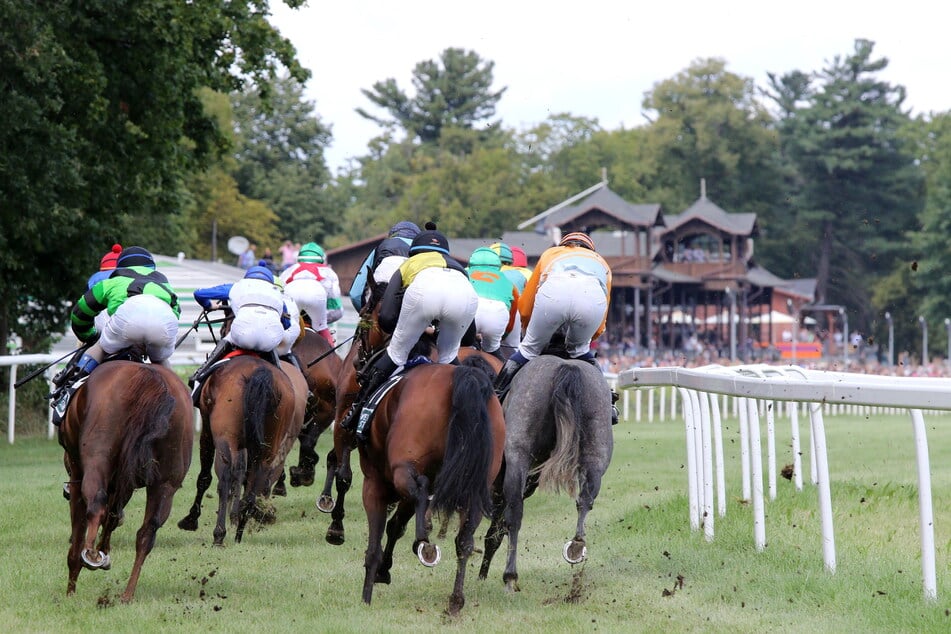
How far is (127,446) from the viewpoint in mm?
7309

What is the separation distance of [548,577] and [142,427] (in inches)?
94.2

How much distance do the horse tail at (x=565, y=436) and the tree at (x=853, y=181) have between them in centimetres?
7437

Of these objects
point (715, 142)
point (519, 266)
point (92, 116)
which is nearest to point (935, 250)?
point (715, 142)

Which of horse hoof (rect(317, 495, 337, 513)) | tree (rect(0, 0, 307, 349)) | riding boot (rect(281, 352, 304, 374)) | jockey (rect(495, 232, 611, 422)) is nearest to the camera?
jockey (rect(495, 232, 611, 422))

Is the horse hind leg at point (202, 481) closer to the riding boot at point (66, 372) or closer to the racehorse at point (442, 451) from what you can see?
the riding boot at point (66, 372)

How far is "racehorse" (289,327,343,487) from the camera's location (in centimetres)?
1197

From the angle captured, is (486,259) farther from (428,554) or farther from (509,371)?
(428,554)

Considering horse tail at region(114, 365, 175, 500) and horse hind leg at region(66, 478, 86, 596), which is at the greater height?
horse tail at region(114, 365, 175, 500)

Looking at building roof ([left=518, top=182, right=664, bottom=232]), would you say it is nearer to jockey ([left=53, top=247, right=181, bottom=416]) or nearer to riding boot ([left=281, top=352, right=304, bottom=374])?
riding boot ([left=281, top=352, right=304, bottom=374])

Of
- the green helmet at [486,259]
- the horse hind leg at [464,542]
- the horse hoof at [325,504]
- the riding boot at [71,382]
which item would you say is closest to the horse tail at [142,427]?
the riding boot at [71,382]

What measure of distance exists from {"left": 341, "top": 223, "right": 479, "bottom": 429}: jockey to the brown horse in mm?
918

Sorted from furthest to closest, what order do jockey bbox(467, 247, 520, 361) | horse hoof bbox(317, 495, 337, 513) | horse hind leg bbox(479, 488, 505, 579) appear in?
jockey bbox(467, 247, 520, 361) < horse hoof bbox(317, 495, 337, 513) < horse hind leg bbox(479, 488, 505, 579)


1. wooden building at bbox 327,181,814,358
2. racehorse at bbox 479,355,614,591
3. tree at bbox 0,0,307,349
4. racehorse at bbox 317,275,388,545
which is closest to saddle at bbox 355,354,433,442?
racehorse at bbox 317,275,388,545

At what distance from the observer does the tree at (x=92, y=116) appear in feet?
58.3
